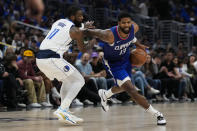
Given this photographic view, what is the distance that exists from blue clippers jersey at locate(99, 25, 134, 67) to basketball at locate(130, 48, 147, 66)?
0.29 ft

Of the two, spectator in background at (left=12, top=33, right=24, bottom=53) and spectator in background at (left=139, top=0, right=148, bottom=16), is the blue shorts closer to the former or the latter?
spectator in background at (left=12, top=33, right=24, bottom=53)

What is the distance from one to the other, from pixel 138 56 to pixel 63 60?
1.27 m

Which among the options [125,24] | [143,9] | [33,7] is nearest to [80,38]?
[125,24]

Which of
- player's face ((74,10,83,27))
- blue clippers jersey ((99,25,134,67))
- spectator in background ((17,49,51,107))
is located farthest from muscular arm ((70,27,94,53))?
spectator in background ((17,49,51,107))

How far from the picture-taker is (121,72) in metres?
6.45

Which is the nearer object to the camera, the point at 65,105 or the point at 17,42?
the point at 65,105

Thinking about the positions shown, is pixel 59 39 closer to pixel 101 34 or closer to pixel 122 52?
pixel 101 34

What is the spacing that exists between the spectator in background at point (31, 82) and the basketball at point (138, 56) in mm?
3962

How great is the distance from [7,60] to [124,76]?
13.7 ft

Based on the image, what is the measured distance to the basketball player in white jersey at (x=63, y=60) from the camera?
5918 mm

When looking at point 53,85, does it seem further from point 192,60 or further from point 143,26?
point 143,26

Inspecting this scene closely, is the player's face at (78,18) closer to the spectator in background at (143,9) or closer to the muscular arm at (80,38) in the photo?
the muscular arm at (80,38)

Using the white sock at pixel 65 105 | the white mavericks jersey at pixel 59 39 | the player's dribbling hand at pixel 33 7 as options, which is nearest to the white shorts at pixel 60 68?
the white mavericks jersey at pixel 59 39

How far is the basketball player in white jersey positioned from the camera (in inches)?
233
